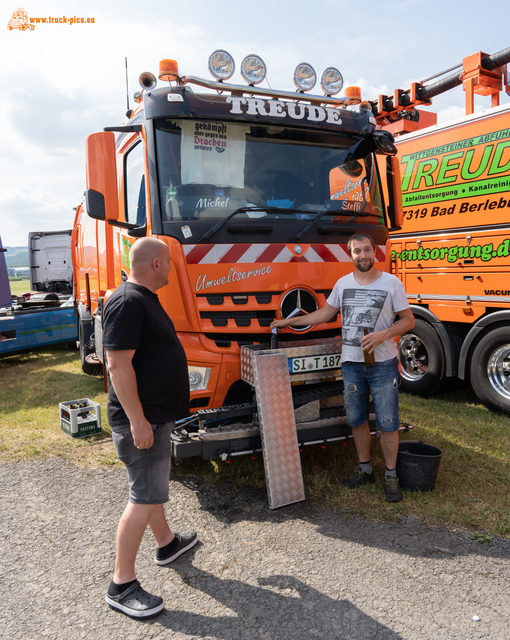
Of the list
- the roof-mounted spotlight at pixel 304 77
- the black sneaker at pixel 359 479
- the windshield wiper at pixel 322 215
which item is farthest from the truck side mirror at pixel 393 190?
the black sneaker at pixel 359 479


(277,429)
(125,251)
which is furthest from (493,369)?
(125,251)

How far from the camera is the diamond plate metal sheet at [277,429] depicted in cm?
346

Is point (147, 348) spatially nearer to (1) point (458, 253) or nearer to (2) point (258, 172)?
(2) point (258, 172)

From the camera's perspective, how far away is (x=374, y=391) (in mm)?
3615

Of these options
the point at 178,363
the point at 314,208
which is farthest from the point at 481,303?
the point at 178,363

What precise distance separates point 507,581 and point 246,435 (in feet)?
5.83

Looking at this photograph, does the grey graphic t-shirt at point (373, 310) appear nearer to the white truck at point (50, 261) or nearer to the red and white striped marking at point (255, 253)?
the red and white striped marking at point (255, 253)

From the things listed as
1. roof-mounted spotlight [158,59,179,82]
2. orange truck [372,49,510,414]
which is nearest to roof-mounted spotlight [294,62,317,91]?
roof-mounted spotlight [158,59,179,82]

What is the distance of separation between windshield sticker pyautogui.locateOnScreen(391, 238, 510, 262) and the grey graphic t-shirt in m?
2.28

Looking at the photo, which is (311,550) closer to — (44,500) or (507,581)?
(507,581)

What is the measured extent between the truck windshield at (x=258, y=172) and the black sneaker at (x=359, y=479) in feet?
6.75

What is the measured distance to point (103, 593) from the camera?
2.65m

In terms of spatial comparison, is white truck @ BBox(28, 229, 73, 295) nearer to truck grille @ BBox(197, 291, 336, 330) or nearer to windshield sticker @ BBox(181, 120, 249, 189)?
windshield sticker @ BBox(181, 120, 249, 189)

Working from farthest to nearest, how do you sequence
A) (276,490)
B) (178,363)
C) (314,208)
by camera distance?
(314,208)
(276,490)
(178,363)
